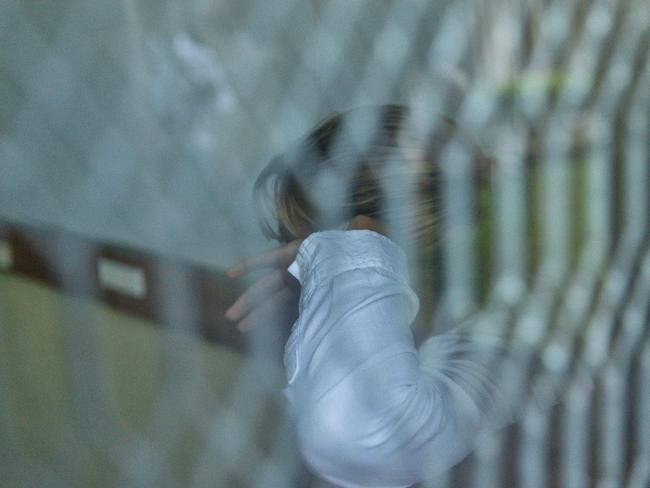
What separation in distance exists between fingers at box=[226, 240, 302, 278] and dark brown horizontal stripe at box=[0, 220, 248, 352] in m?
0.02

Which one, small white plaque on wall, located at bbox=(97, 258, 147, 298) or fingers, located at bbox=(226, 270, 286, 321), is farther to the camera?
fingers, located at bbox=(226, 270, 286, 321)

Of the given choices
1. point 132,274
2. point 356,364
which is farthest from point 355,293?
point 132,274

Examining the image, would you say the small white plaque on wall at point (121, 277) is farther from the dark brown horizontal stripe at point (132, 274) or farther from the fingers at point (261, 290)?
the fingers at point (261, 290)

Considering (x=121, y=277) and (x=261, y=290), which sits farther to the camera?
(x=261, y=290)

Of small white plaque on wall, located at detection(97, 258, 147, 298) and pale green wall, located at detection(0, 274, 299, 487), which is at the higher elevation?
small white plaque on wall, located at detection(97, 258, 147, 298)

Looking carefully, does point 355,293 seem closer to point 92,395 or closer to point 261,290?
point 261,290

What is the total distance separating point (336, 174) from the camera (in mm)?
850

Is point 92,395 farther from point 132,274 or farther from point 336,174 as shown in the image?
point 336,174

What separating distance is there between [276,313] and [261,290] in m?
0.03

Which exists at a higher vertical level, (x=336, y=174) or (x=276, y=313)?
(x=336, y=174)

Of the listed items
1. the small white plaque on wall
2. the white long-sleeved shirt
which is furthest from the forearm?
the small white plaque on wall

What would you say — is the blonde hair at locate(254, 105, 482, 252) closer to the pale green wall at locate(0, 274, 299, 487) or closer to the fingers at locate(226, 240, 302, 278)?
the fingers at locate(226, 240, 302, 278)

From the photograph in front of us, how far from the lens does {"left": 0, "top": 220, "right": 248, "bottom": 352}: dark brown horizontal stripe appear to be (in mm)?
690

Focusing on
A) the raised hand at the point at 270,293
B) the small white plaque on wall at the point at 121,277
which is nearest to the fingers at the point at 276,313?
the raised hand at the point at 270,293
